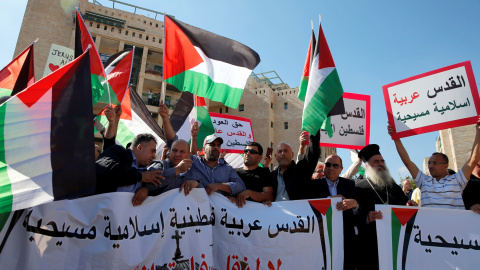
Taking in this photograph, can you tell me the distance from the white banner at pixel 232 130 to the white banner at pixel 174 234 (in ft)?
15.1

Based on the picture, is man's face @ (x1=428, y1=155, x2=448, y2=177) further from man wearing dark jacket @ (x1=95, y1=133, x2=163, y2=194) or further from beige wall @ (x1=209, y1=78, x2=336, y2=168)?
beige wall @ (x1=209, y1=78, x2=336, y2=168)

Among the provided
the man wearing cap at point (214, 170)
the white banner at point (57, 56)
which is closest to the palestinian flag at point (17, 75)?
the white banner at point (57, 56)

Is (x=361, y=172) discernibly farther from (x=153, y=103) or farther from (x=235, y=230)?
(x=153, y=103)

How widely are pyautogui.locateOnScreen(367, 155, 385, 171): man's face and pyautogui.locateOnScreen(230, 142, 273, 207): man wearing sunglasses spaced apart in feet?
4.33

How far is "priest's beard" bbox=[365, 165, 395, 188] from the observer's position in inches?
140

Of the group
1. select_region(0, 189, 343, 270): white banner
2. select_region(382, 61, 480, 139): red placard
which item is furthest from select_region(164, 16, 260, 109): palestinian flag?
select_region(382, 61, 480, 139): red placard

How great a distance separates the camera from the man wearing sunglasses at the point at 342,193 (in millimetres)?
3275

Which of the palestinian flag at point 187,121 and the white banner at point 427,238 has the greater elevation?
the palestinian flag at point 187,121

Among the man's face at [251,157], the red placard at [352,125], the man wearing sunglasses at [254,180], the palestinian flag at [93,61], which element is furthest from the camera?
the red placard at [352,125]

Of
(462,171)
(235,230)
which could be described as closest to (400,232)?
(462,171)

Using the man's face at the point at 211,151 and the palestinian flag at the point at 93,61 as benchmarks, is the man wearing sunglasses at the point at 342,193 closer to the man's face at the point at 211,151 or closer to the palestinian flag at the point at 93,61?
the man's face at the point at 211,151

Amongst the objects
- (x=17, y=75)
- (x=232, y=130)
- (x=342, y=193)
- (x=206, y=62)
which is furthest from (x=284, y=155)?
(x=232, y=130)

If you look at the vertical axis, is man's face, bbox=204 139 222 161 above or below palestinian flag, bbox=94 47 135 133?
below

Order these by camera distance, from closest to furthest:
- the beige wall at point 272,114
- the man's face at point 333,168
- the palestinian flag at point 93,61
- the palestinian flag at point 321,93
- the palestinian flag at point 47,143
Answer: the palestinian flag at point 47,143, the man's face at point 333,168, the palestinian flag at point 321,93, the palestinian flag at point 93,61, the beige wall at point 272,114
